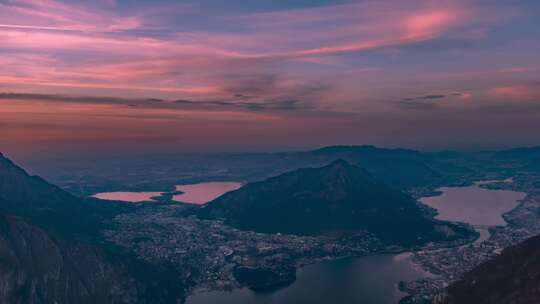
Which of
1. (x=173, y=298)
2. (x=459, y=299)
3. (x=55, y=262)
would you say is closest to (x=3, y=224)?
(x=55, y=262)

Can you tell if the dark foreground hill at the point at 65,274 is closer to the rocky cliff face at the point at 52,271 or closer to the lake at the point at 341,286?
the rocky cliff face at the point at 52,271

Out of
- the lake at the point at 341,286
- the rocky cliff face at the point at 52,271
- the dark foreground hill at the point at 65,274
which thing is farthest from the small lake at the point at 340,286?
the rocky cliff face at the point at 52,271

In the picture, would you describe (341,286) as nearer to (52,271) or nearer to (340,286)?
(340,286)

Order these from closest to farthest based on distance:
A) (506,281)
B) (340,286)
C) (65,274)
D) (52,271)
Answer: (506,281) < (52,271) < (65,274) < (340,286)

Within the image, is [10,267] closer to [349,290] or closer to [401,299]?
[349,290]

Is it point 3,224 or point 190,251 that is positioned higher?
point 3,224

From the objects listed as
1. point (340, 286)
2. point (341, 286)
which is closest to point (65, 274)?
point (340, 286)
